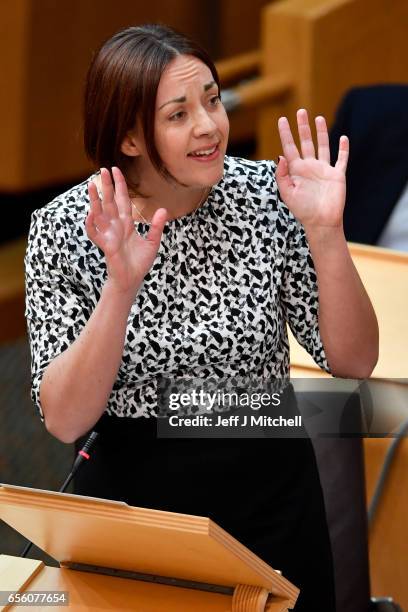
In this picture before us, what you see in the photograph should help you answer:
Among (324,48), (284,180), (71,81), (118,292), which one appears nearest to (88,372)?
(118,292)

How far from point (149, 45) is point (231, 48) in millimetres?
3427

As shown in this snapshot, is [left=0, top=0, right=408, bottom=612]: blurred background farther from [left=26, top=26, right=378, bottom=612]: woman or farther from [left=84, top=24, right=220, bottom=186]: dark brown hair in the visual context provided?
[left=84, top=24, right=220, bottom=186]: dark brown hair

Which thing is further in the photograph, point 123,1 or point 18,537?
point 123,1

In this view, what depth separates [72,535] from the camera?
4.90ft

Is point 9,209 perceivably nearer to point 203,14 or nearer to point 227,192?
point 203,14

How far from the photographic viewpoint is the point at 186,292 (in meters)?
1.84

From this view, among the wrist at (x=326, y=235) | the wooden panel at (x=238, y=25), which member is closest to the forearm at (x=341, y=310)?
the wrist at (x=326, y=235)

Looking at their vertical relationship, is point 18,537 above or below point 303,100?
below

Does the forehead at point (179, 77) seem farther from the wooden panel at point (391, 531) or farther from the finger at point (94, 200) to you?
the wooden panel at point (391, 531)

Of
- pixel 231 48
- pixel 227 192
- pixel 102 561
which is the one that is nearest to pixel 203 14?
pixel 231 48

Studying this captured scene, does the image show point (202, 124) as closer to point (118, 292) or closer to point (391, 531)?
point (118, 292)

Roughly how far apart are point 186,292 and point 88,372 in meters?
0.24

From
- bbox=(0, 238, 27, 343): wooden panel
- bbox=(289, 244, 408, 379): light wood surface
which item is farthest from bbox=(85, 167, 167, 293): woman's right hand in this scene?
bbox=(0, 238, 27, 343): wooden panel

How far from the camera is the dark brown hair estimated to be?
1.70m
